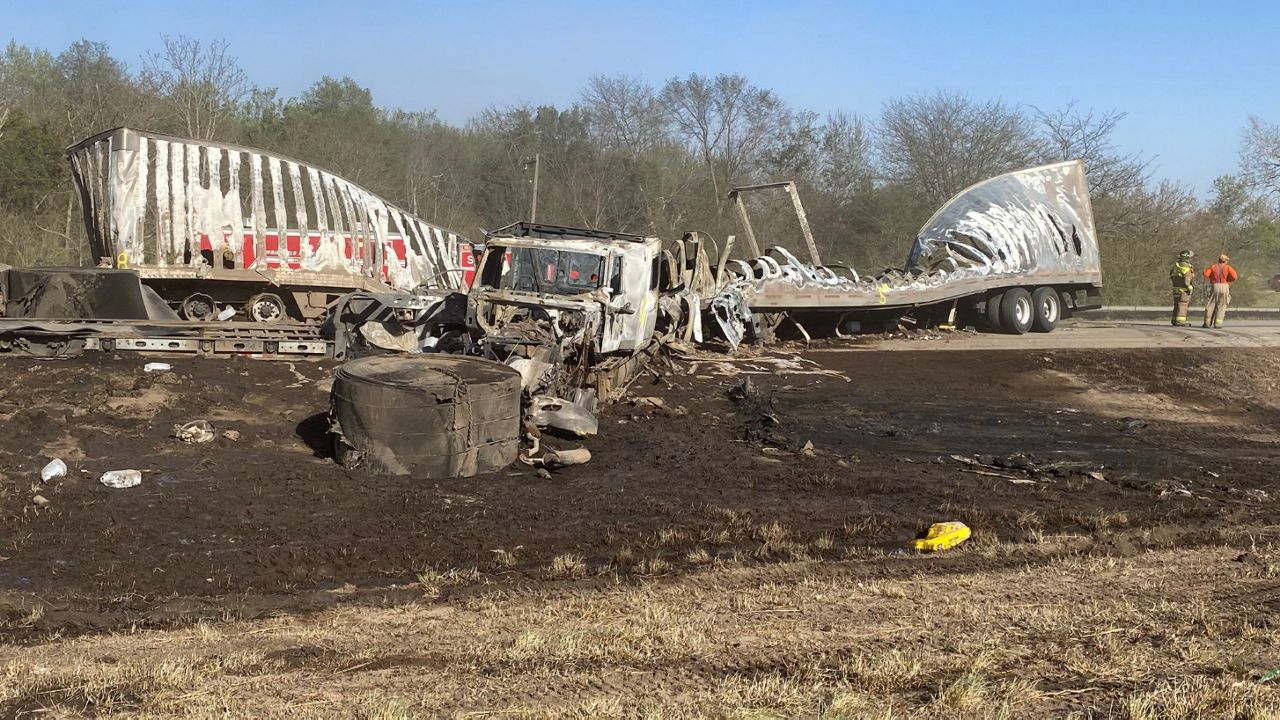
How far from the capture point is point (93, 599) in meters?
5.36

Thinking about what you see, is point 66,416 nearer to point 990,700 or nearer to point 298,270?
point 298,270

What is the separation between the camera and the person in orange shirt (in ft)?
67.2

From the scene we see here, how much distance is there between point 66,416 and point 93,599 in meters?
4.63

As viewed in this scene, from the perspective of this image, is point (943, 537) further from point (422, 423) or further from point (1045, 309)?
point (1045, 309)

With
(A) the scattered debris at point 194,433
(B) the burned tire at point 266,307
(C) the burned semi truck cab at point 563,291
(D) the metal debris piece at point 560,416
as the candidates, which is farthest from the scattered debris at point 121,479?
(B) the burned tire at point 266,307

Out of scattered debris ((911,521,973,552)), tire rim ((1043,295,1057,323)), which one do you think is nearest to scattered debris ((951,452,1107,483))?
scattered debris ((911,521,973,552))

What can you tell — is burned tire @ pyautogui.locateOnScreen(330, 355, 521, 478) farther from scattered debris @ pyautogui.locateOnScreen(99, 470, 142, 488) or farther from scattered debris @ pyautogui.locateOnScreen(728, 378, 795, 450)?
scattered debris @ pyautogui.locateOnScreen(728, 378, 795, 450)

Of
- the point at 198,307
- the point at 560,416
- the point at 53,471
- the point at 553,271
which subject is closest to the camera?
the point at 53,471

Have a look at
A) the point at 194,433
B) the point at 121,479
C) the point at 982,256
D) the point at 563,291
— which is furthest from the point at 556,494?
the point at 982,256

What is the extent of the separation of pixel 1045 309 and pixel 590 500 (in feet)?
55.7

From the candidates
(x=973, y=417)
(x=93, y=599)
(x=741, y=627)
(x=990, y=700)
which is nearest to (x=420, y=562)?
(x=93, y=599)

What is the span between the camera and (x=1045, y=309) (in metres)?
21.9

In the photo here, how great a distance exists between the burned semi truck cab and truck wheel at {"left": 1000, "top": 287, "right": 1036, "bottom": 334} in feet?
34.4

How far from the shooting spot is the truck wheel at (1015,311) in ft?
68.9
